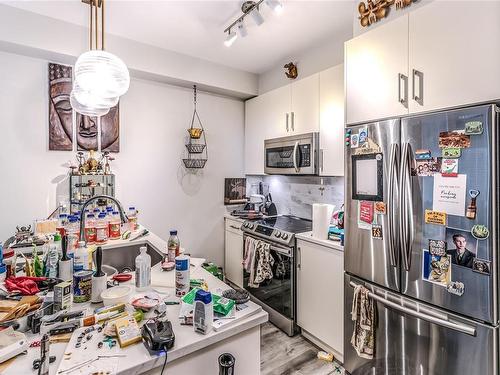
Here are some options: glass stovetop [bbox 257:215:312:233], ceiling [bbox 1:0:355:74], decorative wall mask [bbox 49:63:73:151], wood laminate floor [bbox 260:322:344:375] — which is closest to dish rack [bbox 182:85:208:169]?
ceiling [bbox 1:0:355:74]

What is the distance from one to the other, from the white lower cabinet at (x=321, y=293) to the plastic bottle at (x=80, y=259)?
5.47 ft

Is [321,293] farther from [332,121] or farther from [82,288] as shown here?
[82,288]

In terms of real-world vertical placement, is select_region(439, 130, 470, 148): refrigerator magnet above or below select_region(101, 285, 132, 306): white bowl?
above

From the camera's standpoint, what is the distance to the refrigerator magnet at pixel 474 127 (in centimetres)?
132

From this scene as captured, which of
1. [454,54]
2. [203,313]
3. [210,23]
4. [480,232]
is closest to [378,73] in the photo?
[454,54]

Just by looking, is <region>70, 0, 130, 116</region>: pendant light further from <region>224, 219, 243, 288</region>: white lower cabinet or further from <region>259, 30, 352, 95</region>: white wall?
<region>224, 219, 243, 288</region>: white lower cabinet

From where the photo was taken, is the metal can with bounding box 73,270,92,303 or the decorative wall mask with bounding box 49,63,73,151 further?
the decorative wall mask with bounding box 49,63,73,151

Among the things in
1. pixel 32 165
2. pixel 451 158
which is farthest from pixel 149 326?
pixel 32 165

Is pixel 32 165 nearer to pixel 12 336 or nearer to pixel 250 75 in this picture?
pixel 12 336

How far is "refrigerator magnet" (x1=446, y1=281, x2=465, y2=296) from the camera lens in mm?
1396

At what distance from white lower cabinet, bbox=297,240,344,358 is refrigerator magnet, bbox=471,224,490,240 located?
90 cm

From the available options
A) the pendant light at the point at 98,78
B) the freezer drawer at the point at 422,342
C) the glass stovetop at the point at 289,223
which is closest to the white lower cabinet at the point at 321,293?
the freezer drawer at the point at 422,342

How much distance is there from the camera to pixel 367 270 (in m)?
1.84

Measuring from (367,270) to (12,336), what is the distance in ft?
6.01
